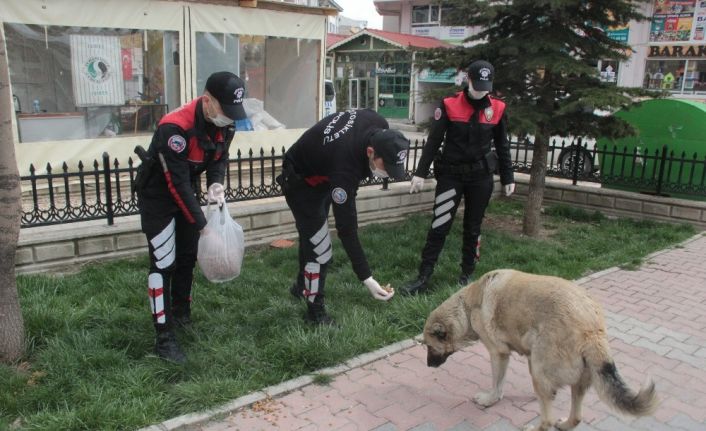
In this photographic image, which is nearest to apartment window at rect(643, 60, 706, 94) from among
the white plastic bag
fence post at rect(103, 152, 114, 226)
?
fence post at rect(103, 152, 114, 226)

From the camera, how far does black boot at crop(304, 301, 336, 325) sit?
428 cm

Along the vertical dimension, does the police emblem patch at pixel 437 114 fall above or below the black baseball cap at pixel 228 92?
below

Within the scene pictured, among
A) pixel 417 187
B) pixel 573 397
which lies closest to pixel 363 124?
pixel 417 187

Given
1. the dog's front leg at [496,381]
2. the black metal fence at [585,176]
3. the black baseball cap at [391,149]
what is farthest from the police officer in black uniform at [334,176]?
the black metal fence at [585,176]

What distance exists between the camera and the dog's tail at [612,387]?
2.56 m

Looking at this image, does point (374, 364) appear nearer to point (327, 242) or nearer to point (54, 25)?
point (327, 242)

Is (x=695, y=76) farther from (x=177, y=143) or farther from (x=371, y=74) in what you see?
(x=177, y=143)

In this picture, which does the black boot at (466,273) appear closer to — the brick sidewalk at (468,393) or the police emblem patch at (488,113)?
the brick sidewalk at (468,393)

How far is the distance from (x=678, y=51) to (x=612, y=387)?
2737cm

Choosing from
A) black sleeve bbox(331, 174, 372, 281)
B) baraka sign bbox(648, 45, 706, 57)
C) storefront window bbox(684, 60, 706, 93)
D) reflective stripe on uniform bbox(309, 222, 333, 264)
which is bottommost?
reflective stripe on uniform bbox(309, 222, 333, 264)

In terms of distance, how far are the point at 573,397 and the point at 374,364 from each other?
4.45 feet

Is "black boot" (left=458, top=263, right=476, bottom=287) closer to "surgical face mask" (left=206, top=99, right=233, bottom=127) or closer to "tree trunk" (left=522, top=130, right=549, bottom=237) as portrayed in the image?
"tree trunk" (left=522, top=130, right=549, bottom=237)

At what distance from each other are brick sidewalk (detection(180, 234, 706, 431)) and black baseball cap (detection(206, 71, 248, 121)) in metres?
1.72

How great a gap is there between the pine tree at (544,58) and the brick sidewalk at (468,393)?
267 cm
